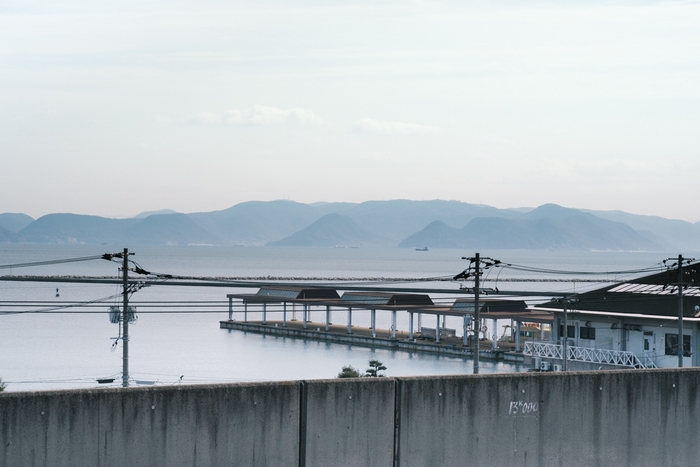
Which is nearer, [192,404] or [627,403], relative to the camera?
[192,404]

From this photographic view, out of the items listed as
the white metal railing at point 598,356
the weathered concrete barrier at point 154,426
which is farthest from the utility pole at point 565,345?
the weathered concrete barrier at point 154,426

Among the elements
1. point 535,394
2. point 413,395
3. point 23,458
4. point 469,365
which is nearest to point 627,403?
point 535,394

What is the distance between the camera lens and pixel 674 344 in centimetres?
3881

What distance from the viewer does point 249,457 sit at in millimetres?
9250

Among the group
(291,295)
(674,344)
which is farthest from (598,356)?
(291,295)

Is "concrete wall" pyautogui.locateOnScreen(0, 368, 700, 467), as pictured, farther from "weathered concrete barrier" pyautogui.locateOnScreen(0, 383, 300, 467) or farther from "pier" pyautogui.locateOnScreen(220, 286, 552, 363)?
"pier" pyautogui.locateOnScreen(220, 286, 552, 363)

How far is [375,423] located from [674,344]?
1274 inches

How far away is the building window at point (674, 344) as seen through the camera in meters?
38.0

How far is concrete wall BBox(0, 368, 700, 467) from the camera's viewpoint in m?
8.55

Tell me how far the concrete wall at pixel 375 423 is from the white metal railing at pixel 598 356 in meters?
29.9

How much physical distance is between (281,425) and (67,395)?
2227 mm

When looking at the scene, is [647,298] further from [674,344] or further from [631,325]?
[674,344]

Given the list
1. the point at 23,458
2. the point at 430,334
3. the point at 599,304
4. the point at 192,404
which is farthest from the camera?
the point at 430,334

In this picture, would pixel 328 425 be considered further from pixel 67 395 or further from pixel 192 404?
pixel 67 395
